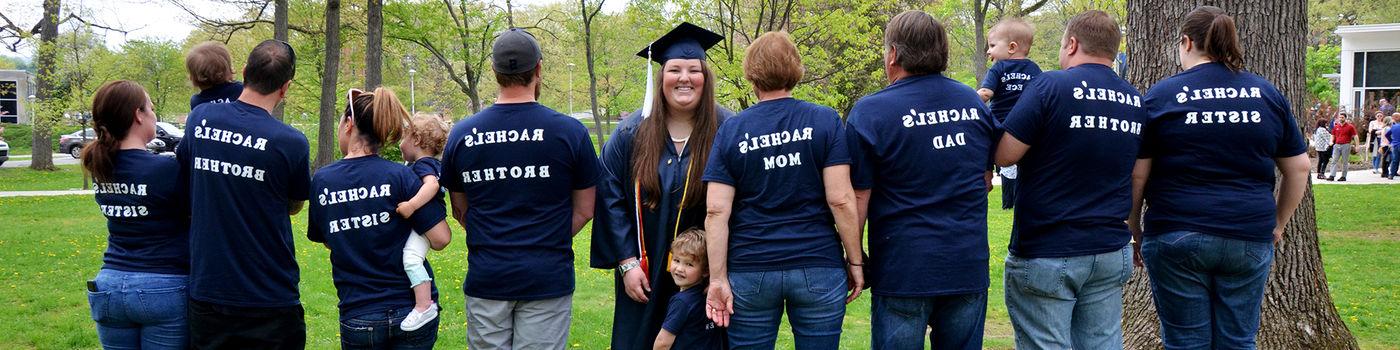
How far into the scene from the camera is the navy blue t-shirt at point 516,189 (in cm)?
364

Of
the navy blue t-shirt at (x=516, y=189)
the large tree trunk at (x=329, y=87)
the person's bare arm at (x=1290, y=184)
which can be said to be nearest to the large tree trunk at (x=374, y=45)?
the large tree trunk at (x=329, y=87)

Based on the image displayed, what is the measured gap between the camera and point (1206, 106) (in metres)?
3.73

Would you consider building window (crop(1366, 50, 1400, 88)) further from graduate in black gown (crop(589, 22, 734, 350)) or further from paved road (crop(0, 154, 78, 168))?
paved road (crop(0, 154, 78, 168))

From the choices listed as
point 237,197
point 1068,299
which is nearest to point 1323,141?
point 1068,299

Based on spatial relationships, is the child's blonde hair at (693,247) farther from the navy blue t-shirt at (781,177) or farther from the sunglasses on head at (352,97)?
the sunglasses on head at (352,97)

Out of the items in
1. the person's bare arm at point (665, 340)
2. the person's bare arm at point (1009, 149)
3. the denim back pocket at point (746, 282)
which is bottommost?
the person's bare arm at point (665, 340)

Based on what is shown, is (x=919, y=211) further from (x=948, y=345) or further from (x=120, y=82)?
(x=120, y=82)

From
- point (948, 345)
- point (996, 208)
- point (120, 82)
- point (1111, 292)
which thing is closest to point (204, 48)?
point (120, 82)

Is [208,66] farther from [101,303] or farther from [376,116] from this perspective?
[101,303]

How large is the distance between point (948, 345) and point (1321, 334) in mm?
2739

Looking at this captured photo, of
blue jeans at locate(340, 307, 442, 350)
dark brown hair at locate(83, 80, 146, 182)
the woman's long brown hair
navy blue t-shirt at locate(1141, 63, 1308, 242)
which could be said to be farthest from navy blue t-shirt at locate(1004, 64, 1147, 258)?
dark brown hair at locate(83, 80, 146, 182)

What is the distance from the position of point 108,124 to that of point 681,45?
2158mm

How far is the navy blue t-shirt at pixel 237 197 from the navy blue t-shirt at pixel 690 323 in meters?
1.46

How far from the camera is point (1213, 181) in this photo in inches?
148
